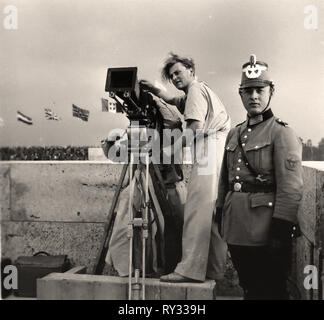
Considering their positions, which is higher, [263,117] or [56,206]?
[263,117]

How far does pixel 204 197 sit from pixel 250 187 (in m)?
0.49

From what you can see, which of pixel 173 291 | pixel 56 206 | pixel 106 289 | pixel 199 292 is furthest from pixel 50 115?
pixel 199 292

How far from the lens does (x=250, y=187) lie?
109 inches

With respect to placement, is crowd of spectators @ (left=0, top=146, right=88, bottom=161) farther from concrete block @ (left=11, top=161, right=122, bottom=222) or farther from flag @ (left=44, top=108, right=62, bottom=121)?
flag @ (left=44, top=108, right=62, bottom=121)

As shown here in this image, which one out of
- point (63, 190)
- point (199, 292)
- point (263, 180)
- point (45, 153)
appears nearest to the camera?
point (263, 180)

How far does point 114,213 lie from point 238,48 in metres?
1.57

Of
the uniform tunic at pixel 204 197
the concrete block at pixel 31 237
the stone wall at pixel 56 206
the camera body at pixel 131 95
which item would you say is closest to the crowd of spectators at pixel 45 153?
the stone wall at pixel 56 206

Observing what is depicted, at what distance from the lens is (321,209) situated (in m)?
2.85

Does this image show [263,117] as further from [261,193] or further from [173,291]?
[173,291]

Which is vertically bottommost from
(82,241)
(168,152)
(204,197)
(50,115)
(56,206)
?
(82,241)

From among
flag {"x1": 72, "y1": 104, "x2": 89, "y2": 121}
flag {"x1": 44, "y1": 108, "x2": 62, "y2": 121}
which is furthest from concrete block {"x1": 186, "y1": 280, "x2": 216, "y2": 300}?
flag {"x1": 44, "y1": 108, "x2": 62, "y2": 121}

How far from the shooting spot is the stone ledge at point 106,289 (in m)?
3.05

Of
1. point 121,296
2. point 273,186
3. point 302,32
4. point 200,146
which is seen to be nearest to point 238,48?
point 302,32

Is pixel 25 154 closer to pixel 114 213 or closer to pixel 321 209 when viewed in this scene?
pixel 114 213
